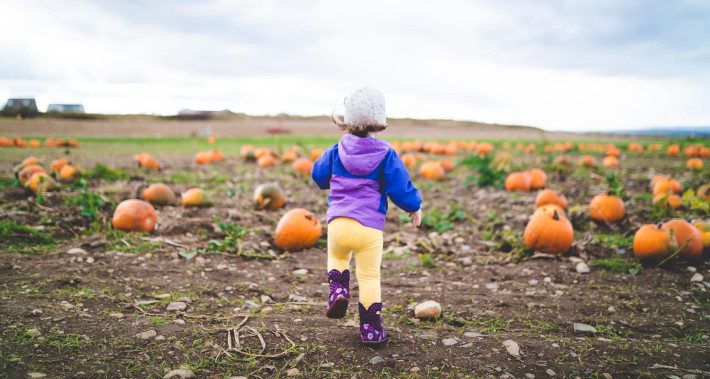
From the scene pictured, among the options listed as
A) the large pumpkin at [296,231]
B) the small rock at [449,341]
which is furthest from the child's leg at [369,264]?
the large pumpkin at [296,231]

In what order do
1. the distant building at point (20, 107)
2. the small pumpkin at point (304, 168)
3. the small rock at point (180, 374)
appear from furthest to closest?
the distant building at point (20, 107) → the small pumpkin at point (304, 168) → the small rock at point (180, 374)

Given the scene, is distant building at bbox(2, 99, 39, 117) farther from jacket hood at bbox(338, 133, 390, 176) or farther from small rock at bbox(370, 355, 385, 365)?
small rock at bbox(370, 355, 385, 365)

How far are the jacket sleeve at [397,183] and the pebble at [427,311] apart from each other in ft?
3.22

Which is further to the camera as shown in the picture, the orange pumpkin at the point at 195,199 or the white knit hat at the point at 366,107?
the orange pumpkin at the point at 195,199

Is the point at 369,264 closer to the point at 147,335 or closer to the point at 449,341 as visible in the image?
the point at 449,341

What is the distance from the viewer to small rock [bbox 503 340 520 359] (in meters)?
3.22

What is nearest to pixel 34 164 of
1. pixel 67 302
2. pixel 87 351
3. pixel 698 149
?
pixel 67 302

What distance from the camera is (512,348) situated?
3281mm

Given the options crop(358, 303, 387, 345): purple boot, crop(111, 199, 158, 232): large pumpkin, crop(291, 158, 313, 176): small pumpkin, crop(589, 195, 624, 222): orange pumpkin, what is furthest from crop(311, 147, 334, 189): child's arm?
crop(291, 158, 313, 176): small pumpkin

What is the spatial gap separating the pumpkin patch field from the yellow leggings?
15.4 inches

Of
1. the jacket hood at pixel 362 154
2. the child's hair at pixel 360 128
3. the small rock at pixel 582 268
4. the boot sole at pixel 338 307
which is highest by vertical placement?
the child's hair at pixel 360 128

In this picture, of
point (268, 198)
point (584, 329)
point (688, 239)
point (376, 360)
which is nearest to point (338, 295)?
point (376, 360)

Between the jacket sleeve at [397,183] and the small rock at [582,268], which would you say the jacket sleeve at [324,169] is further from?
the small rock at [582,268]

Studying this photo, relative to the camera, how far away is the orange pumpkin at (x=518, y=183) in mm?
9258
